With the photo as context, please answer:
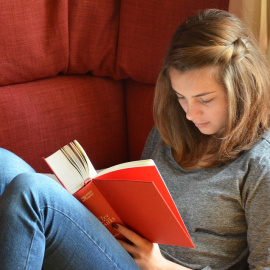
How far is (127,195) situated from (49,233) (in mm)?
184

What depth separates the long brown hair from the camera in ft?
3.81

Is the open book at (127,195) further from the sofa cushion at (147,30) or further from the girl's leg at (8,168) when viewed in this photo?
the sofa cushion at (147,30)

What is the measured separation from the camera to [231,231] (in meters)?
1.24

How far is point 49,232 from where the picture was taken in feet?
3.59

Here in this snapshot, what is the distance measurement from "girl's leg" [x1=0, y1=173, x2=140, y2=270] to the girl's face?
1.11 ft

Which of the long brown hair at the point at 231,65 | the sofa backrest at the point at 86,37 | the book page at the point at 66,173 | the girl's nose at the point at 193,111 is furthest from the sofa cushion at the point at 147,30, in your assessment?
the book page at the point at 66,173

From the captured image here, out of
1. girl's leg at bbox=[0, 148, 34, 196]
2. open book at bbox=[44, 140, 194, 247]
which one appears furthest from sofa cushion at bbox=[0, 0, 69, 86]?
open book at bbox=[44, 140, 194, 247]

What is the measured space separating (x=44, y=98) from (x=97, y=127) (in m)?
0.20

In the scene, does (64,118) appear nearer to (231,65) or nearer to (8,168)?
(8,168)

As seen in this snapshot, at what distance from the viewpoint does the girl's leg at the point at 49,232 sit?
1058 mm

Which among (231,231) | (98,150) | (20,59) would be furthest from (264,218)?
(20,59)

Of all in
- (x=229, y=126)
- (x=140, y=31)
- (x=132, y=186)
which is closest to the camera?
(x=132, y=186)

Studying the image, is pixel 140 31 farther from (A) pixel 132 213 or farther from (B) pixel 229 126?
(A) pixel 132 213

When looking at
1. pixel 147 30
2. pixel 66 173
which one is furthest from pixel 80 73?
pixel 66 173
